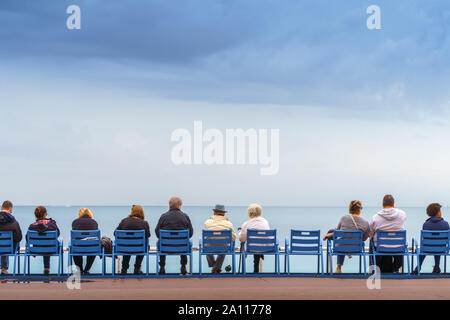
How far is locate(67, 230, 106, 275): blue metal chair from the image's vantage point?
10.5 metres

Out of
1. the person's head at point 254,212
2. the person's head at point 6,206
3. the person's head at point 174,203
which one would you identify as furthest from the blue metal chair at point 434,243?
the person's head at point 6,206

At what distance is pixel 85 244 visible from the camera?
417 inches

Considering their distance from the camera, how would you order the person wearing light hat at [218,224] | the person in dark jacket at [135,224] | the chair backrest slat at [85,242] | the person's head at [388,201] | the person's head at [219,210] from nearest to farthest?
the chair backrest slat at [85,242] → the person in dark jacket at [135,224] → the person's head at [388,201] → the person wearing light hat at [218,224] → the person's head at [219,210]

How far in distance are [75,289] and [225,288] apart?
219 cm

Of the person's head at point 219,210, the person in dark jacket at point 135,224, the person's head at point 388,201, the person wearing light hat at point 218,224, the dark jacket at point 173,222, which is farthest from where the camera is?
the person's head at point 219,210

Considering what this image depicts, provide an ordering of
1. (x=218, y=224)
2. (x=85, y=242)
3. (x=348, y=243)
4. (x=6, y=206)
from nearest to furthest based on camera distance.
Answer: (x=85, y=242) < (x=348, y=243) < (x=6, y=206) < (x=218, y=224)

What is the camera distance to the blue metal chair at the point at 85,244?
1052 cm

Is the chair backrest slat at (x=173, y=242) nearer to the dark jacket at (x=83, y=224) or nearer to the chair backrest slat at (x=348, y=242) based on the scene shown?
the dark jacket at (x=83, y=224)

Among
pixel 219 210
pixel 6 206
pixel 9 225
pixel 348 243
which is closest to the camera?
pixel 348 243

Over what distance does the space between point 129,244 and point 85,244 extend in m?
0.73

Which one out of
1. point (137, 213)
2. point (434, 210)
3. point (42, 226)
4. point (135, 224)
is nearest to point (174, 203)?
point (137, 213)

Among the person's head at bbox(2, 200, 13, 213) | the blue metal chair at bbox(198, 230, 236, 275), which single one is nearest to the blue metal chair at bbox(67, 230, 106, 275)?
the person's head at bbox(2, 200, 13, 213)

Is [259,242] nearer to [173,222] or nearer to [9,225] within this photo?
[173,222]

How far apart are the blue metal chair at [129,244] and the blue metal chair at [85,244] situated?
259 mm
